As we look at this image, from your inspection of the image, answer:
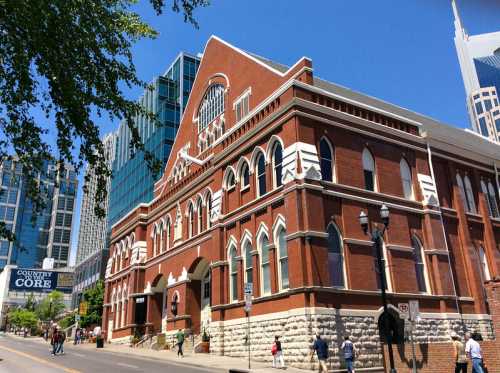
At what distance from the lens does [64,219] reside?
170500mm

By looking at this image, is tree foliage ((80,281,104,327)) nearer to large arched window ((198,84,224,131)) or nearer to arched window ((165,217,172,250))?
arched window ((165,217,172,250))

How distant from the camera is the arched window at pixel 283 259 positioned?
21984 mm

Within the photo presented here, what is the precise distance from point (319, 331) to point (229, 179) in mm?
11496

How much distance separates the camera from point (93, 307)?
5622 cm

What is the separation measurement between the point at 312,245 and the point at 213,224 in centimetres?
905

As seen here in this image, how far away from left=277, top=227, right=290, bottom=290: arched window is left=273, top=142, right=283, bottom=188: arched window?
2.47 m

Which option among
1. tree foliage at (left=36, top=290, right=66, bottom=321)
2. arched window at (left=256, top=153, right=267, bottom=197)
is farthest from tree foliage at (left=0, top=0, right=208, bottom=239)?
tree foliage at (left=36, top=290, right=66, bottom=321)

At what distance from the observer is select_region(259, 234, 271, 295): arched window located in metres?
23.4

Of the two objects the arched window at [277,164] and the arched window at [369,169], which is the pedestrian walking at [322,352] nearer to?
the arched window at [277,164]

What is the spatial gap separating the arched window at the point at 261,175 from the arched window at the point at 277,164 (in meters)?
1.04

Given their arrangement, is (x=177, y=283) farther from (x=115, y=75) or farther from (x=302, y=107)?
(x=115, y=75)

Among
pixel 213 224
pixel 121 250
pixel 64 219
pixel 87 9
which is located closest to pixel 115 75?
pixel 87 9

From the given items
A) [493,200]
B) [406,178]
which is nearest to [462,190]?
[493,200]

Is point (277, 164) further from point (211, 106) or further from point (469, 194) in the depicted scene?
point (469, 194)
